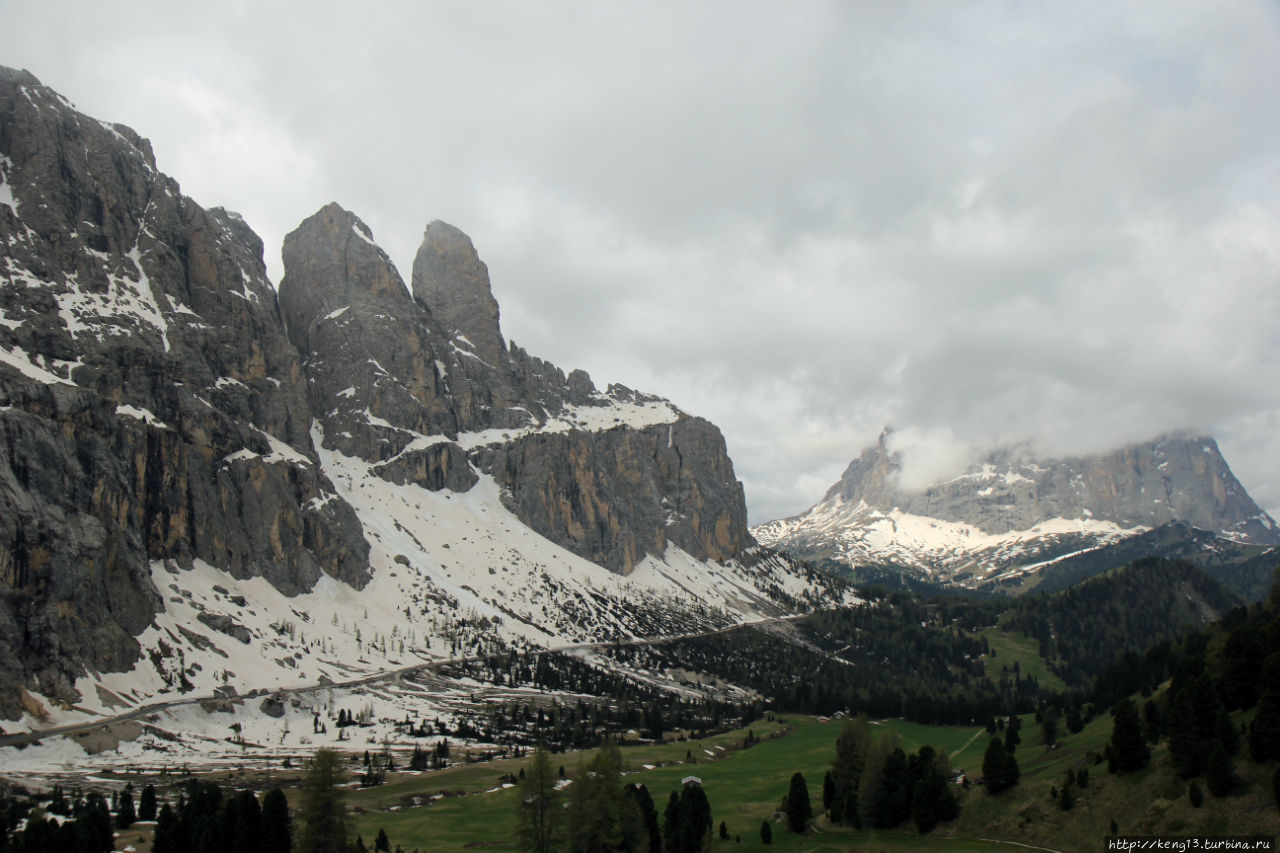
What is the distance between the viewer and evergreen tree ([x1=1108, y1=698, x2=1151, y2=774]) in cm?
6788

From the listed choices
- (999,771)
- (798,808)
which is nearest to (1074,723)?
(999,771)

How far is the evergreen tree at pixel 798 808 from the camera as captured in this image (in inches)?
3322

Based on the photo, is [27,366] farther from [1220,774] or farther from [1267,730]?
[1267,730]

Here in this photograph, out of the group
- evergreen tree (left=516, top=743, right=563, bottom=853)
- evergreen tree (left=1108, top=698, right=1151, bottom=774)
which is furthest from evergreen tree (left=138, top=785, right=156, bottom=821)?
evergreen tree (left=1108, top=698, right=1151, bottom=774)

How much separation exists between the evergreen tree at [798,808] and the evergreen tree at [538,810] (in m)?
27.3

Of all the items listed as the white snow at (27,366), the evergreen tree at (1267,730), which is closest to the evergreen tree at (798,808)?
the evergreen tree at (1267,730)

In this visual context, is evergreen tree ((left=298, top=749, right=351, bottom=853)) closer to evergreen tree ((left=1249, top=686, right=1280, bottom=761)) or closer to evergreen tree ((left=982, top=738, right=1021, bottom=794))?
evergreen tree ((left=982, top=738, right=1021, bottom=794))

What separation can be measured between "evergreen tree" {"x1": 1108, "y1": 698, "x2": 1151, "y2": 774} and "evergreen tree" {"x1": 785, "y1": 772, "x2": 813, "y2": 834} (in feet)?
96.4

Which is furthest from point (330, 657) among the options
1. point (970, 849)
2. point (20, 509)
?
point (970, 849)

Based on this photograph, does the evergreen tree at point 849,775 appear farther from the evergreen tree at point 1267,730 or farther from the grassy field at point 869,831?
the evergreen tree at point 1267,730

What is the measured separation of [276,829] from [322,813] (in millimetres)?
7814

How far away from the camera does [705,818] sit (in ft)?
261

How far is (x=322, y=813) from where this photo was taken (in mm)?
58312

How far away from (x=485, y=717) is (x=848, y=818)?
100427 mm
